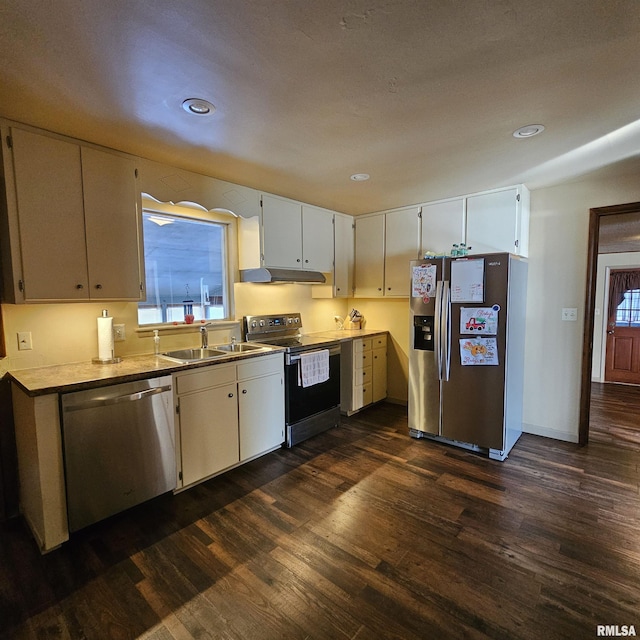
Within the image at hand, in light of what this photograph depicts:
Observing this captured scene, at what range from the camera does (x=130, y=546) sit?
198cm

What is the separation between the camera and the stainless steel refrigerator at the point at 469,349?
2.88m

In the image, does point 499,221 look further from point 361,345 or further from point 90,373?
point 90,373

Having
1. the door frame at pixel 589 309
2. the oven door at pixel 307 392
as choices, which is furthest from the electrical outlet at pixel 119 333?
the door frame at pixel 589 309

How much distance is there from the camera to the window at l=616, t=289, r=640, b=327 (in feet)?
18.2

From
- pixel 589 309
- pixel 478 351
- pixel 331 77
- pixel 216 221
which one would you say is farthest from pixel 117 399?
pixel 589 309

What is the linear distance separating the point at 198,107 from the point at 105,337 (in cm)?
159

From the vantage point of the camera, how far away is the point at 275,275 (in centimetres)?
324

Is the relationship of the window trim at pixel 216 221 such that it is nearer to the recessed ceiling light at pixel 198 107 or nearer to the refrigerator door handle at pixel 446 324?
the recessed ceiling light at pixel 198 107

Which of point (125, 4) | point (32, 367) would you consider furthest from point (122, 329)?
point (125, 4)

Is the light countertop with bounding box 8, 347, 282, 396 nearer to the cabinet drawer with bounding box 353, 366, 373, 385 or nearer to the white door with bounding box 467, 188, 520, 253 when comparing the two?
the cabinet drawer with bounding box 353, 366, 373, 385

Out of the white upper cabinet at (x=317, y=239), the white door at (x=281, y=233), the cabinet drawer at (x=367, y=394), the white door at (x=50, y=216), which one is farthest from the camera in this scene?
the cabinet drawer at (x=367, y=394)

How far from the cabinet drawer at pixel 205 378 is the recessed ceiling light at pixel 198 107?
158cm

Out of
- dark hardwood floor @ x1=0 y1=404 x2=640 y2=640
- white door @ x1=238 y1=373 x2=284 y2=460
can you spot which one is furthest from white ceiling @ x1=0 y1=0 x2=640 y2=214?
dark hardwood floor @ x1=0 y1=404 x2=640 y2=640

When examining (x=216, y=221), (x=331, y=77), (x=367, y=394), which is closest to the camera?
(x=331, y=77)
